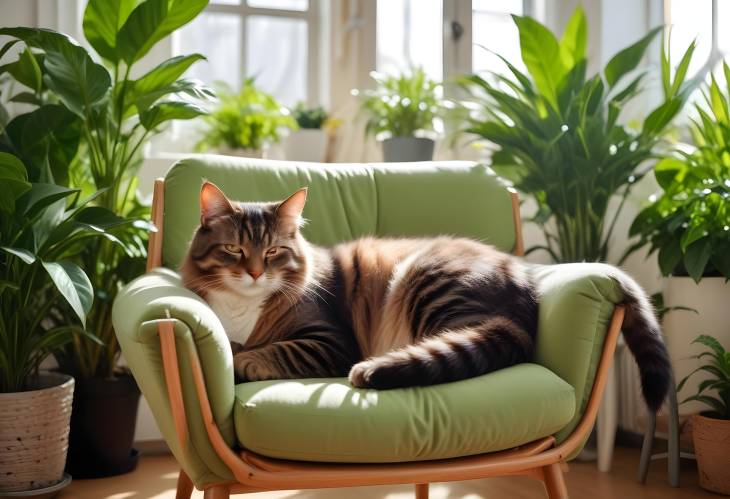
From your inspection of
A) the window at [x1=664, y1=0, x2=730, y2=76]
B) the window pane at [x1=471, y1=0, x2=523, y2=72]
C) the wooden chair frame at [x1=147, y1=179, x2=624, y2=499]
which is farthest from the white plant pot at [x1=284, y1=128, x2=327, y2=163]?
the wooden chair frame at [x1=147, y1=179, x2=624, y2=499]

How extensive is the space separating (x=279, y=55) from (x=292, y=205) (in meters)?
1.73

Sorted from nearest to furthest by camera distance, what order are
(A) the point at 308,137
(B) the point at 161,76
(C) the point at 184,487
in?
(C) the point at 184,487 < (B) the point at 161,76 < (A) the point at 308,137

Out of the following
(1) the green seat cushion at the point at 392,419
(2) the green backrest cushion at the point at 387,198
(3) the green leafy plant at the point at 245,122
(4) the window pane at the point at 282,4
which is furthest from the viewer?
(4) the window pane at the point at 282,4

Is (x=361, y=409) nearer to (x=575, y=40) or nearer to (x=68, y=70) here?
(x=68, y=70)

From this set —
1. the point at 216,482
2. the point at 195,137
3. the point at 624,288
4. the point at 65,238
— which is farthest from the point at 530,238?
the point at 216,482

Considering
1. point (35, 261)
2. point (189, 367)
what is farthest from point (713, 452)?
point (35, 261)

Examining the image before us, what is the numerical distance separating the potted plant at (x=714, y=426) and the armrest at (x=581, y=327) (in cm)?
98

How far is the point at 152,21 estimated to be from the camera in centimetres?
214

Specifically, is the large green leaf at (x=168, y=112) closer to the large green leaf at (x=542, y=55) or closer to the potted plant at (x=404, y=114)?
the potted plant at (x=404, y=114)

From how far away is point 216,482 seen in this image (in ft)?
4.42

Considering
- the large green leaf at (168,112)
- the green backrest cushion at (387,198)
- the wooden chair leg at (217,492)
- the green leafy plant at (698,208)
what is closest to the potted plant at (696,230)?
the green leafy plant at (698,208)

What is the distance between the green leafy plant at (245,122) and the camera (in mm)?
2844

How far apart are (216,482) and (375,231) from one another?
98 cm

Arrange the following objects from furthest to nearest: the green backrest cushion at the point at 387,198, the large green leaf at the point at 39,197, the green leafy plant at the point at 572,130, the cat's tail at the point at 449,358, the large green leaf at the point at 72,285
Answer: the green leafy plant at the point at 572,130 < the green backrest cushion at the point at 387,198 < the large green leaf at the point at 39,197 < the large green leaf at the point at 72,285 < the cat's tail at the point at 449,358
